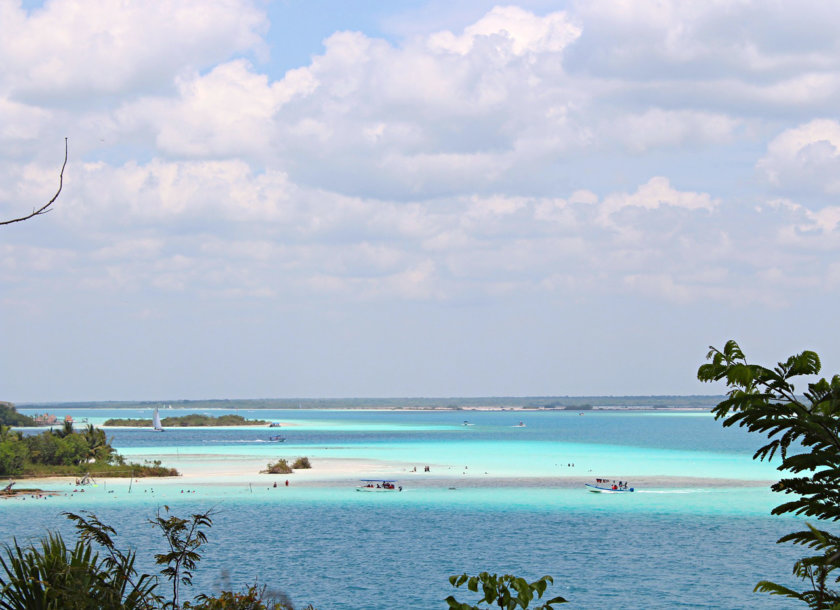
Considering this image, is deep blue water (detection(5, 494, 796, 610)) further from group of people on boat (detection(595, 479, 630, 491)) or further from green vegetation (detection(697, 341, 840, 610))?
green vegetation (detection(697, 341, 840, 610))

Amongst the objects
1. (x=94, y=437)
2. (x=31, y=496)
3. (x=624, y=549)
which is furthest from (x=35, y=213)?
(x=94, y=437)

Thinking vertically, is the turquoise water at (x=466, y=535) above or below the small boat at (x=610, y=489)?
below

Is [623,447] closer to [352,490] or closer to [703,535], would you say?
[352,490]

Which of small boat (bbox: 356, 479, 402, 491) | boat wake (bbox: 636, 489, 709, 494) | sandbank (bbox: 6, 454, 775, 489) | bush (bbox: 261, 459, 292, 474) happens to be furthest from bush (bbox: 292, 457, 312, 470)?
Result: boat wake (bbox: 636, 489, 709, 494)

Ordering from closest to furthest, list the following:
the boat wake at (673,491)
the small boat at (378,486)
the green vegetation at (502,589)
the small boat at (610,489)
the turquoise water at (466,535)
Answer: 1. the green vegetation at (502,589)
2. the turquoise water at (466,535)
3. the small boat at (610,489)
4. the boat wake at (673,491)
5. the small boat at (378,486)

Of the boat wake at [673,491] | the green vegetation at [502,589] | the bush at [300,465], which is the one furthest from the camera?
the bush at [300,465]

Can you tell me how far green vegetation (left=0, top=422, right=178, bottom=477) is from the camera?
10119cm

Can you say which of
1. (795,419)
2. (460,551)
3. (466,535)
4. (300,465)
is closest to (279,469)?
(300,465)

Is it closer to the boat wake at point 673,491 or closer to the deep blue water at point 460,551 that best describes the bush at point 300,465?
the deep blue water at point 460,551

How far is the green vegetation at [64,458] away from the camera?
10119cm

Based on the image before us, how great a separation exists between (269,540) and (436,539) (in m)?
11.3

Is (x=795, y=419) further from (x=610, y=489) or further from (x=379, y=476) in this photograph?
(x=379, y=476)

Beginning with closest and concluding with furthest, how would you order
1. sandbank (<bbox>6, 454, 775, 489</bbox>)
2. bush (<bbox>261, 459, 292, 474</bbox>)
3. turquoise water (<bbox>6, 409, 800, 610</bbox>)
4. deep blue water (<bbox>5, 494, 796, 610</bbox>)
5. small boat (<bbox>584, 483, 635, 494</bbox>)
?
deep blue water (<bbox>5, 494, 796, 610</bbox>), turquoise water (<bbox>6, 409, 800, 610</bbox>), small boat (<bbox>584, 483, 635, 494</bbox>), sandbank (<bbox>6, 454, 775, 489</bbox>), bush (<bbox>261, 459, 292, 474</bbox>)

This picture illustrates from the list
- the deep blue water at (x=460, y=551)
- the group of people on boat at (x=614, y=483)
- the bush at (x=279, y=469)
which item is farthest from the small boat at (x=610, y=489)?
the bush at (x=279, y=469)
